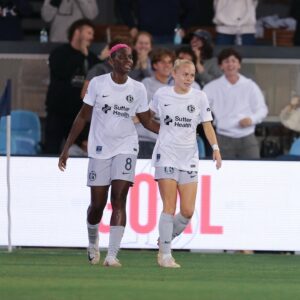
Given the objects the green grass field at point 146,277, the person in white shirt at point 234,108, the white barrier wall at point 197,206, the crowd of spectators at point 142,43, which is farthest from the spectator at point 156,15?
the green grass field at point 146,277

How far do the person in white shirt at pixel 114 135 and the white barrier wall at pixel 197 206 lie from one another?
284 centimetres

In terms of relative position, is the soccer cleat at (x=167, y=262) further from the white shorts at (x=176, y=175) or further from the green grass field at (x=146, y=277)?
the white shorts at (x=176, y=175)

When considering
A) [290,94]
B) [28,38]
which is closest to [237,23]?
[290,94]

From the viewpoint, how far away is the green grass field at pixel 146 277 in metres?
11.1

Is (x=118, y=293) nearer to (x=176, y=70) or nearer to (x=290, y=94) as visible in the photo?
(x=176, y=70)

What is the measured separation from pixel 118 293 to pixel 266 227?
19.3 feet

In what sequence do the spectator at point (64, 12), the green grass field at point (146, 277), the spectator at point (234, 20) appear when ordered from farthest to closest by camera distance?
the spectator at point (64, 12)
the spectator at point (234, 20)
the green grass field at point (146, 277)

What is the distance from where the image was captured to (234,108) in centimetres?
1836

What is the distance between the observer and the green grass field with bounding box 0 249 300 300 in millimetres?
11055

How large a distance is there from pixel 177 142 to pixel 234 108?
4557mm

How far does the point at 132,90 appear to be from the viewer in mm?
13742

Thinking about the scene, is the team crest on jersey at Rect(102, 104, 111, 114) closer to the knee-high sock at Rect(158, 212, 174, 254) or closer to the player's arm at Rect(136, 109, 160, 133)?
the player's arm at Rect(136, 109, 160, 133)

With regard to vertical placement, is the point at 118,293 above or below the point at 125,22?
below

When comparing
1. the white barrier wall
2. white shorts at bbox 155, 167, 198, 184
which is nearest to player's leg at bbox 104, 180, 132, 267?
white shorts at bbox 155, 167, 198, 184
